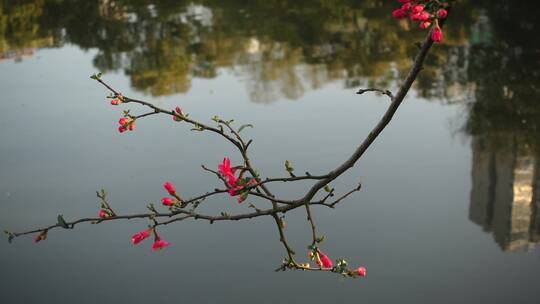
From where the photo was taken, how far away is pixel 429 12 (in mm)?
1466

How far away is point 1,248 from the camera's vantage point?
18.2 ft

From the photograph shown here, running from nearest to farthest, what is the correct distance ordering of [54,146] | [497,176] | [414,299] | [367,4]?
[414,299]
[497,176]
[54,146]
[367,4]

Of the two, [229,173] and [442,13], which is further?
[229,173]

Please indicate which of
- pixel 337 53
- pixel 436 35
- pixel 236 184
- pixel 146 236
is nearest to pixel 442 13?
pixel 436 35

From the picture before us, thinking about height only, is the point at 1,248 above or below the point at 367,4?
below

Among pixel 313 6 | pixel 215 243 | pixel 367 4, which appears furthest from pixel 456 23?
pixel 215 243

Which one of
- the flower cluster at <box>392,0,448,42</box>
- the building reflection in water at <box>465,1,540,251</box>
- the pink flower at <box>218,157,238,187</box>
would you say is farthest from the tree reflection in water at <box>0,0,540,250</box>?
the flower cluster at <box>392,0,448,42</box>

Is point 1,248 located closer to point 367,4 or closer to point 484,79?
point 484,79

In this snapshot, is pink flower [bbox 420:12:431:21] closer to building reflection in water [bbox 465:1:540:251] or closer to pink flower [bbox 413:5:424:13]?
pink flower [bbox 413:5:424:13]

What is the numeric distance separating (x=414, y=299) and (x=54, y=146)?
14.5 feet

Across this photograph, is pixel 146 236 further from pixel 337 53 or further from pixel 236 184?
pixel 337 53

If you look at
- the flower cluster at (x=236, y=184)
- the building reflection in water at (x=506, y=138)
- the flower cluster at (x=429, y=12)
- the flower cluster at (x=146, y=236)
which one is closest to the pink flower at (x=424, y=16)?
the flower cluster at (x=429, y=12)

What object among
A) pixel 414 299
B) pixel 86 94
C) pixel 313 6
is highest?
pixel 313 6

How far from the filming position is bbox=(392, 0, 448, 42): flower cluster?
1383 millimetres
